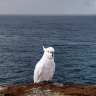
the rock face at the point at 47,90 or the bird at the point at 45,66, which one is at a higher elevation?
the bird at the point at 45,66

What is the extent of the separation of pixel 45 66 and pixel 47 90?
222 centimetres

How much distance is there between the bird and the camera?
52.7 ft

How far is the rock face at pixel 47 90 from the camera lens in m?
13.9

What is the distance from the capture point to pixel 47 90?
1441 centimetres

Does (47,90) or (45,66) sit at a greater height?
(45,66)

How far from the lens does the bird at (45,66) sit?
16062 mm

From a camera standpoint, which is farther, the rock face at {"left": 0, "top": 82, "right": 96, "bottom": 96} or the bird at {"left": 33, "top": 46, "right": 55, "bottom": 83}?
the bird at {"left": 33, "top": 46, "right": 55, "bottom": 83}

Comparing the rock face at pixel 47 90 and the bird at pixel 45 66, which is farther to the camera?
the bird at pixel 45 66

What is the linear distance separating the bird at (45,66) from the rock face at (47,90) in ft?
4.20

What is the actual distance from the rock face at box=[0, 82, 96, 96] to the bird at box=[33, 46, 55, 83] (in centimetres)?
128

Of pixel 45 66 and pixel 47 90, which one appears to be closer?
pixel 47 90

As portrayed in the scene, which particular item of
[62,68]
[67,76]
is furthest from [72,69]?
[67,76]

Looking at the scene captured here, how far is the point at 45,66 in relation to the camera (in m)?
16.4

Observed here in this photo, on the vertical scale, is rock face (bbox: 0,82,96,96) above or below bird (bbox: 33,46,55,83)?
below
